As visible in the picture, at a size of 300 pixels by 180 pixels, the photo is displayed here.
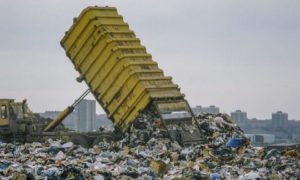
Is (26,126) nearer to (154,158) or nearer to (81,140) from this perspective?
(81,140)

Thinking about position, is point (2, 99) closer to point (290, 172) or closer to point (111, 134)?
point (111, 134)

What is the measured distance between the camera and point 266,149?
20.6m

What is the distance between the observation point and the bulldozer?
22.8 metres

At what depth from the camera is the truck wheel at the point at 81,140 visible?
2373 cm

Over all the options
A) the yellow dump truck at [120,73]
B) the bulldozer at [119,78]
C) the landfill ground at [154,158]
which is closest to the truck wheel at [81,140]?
the bulldozer at [119,78]

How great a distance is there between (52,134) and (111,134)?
1.76 metres

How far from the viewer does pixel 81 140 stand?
2381 centimetres

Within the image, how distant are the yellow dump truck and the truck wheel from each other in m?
0.97

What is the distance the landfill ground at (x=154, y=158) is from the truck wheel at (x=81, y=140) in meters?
0.56

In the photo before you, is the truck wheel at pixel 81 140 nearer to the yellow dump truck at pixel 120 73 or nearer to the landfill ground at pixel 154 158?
the landfill ground at pixel 154 158

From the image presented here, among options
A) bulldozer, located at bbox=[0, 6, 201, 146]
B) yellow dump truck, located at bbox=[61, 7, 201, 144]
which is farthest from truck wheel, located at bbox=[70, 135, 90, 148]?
yellow dump truck, located at bbox=[61, 7, 201, 144]

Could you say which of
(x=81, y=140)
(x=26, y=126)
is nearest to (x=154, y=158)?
(x=81, y=140)

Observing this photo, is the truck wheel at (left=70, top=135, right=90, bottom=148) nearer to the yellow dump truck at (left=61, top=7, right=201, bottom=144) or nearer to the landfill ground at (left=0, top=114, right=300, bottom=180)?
the landfill ground at (left=0, top=114, right=300, bottom=180)

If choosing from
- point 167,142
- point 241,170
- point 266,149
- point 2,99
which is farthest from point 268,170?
point 2,99
